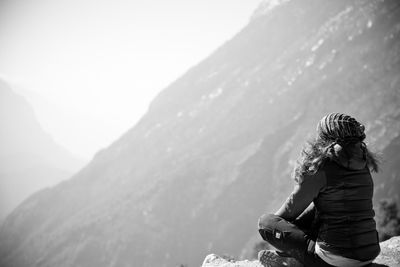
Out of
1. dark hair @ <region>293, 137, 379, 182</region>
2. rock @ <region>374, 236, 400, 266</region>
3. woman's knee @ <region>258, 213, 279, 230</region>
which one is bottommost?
rock @ <region>374, 236, 400, 266</region>

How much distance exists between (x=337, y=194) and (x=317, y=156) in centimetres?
51

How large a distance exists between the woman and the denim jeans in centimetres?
1

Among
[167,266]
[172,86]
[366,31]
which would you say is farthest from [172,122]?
[366,31]

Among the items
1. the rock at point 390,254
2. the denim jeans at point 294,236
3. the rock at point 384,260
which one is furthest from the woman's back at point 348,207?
the rock at point 390,254

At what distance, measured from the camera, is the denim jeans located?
3.82 metres

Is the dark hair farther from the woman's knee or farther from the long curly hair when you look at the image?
the woman's knee

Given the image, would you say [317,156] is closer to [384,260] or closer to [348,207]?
[348,207]

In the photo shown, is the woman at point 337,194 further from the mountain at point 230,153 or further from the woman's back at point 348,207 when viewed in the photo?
the mountain at point 230,153

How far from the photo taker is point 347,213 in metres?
3.37

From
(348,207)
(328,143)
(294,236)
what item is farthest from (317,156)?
(294,236)

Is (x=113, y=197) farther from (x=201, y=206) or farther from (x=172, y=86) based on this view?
(x=172, y=86)

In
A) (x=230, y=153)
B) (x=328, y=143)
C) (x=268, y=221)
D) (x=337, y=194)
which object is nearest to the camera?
(x=337, y=194)

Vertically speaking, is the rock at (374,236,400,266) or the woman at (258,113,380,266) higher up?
the woman at (258,113,380,266)

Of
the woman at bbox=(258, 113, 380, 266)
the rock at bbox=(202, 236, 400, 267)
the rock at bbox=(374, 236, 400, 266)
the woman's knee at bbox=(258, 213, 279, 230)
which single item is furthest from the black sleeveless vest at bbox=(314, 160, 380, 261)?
the rock at bbox=(374, 236, 400, 266)
